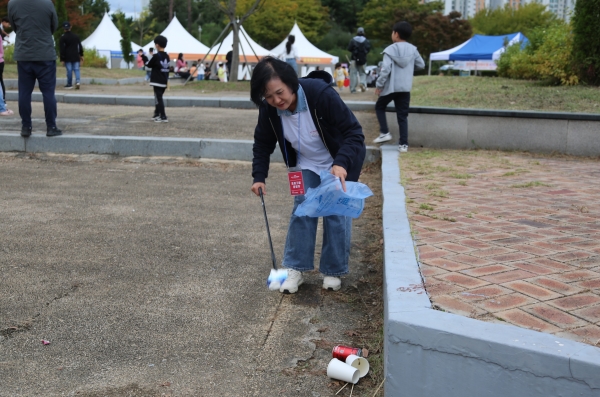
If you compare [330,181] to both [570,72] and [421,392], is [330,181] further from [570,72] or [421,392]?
[570,72]

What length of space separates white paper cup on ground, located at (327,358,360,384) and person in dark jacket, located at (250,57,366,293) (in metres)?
1.04

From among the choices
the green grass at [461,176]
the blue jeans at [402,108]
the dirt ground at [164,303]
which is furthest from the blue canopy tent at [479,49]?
the dirt ground at [164,303]

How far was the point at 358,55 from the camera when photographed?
17.9 metres

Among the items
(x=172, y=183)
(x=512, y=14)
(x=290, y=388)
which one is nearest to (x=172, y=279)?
(x=290, y=388)

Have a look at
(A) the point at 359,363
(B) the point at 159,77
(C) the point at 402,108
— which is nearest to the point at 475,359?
(A) the point at 359,363

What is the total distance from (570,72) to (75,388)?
10.8 meters

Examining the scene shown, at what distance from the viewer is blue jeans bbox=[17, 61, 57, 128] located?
8305mm

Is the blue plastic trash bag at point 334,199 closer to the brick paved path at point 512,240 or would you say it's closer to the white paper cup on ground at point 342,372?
the brick paved path at point 512,240

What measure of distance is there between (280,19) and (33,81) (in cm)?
5189

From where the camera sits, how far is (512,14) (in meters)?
64.9

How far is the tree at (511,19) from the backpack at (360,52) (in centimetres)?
4489

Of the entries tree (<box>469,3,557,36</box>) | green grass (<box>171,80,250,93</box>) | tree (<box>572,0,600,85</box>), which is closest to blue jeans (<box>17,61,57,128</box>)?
tree (<box>572,0,600,85</box>)

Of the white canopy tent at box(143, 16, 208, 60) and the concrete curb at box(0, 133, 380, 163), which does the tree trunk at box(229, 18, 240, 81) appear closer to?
the concrete curb at box(0, 133, 380, 163)

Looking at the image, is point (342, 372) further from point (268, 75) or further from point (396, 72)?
point (396, 72)
